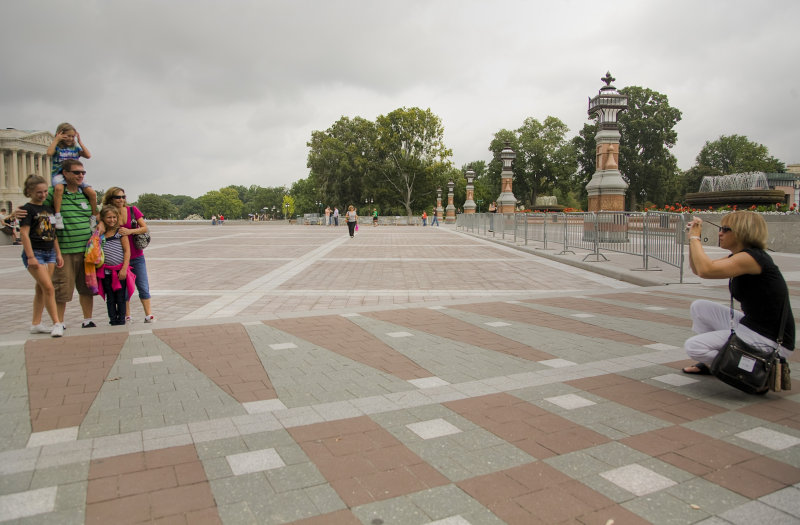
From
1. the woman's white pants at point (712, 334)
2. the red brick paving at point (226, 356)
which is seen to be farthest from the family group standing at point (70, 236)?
the woman's white pants at point (712, 334)

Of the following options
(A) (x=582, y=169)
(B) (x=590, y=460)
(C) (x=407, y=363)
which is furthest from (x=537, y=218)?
(A) (x=582, y=169)

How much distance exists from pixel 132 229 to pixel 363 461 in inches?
191

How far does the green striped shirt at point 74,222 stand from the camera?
588 cm

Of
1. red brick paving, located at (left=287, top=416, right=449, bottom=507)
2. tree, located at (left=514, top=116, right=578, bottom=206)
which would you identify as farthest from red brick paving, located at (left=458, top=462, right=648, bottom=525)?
tree, located at (left=514, top=116, right=578, bottom=206)

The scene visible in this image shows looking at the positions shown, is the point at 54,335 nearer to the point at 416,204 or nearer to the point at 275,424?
the point at 275,424

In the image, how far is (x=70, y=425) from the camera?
3387 mm

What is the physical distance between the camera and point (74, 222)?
5965 mm

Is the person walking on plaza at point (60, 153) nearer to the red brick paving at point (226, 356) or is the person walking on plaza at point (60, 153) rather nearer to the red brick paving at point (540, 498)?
the red brick paving at point (226, 356)

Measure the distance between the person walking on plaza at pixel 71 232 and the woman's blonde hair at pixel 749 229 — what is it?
6.34m

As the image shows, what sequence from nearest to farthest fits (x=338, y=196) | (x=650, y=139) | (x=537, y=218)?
(x=537, y=218) < (x=650, y=139) < (x=338, y=196)

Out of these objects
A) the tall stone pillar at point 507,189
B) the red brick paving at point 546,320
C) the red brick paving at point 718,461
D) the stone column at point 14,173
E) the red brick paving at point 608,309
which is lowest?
the red brick paving at point 718,461

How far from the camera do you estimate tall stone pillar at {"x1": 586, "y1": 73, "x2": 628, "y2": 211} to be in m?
18.1

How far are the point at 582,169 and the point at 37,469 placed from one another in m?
74.1

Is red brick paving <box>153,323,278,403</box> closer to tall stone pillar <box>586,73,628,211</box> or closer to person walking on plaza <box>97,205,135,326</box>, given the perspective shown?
person walking on plaza <box>97,205,135,326</box>
